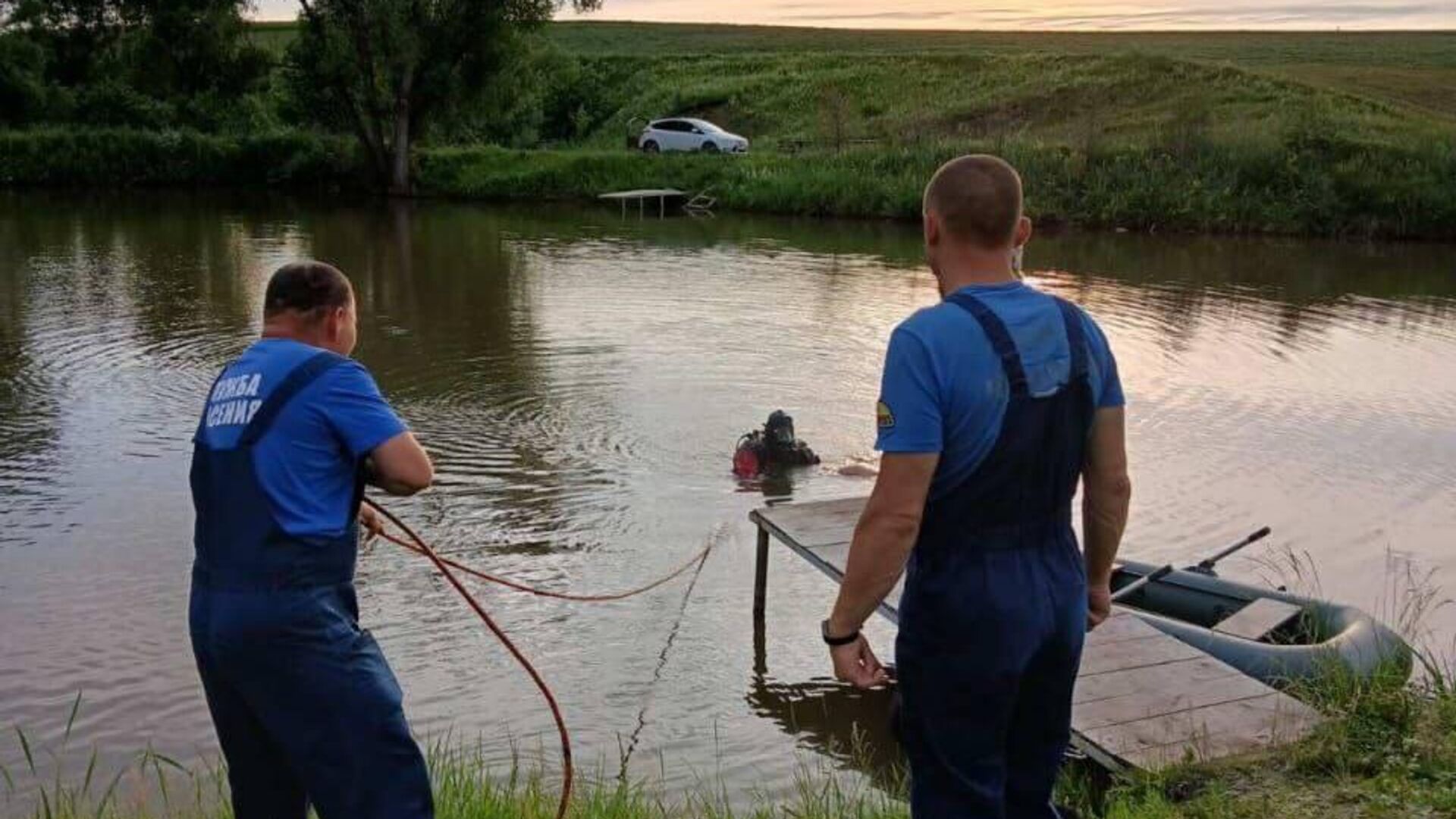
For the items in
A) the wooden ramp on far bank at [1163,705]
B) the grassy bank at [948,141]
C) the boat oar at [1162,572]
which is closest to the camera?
the wooden ramp on far bank at [1163,705]

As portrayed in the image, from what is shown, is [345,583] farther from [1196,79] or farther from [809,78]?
[809,78]

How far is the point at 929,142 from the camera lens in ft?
125

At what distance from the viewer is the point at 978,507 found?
3334 millimetres

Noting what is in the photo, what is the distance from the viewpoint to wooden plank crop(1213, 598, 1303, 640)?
7215mm

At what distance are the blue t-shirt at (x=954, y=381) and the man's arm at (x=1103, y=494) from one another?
305 millimetres

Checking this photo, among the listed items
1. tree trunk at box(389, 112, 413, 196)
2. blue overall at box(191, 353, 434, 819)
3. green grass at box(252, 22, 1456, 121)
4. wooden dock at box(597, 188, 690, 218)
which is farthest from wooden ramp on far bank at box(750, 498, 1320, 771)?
green grass at box(252, 22, 1456, 121)

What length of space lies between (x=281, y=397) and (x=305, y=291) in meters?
0.34

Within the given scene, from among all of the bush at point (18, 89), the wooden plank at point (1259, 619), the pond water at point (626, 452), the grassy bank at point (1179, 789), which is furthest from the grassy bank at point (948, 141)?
the grassy bank at point (1179, 789)

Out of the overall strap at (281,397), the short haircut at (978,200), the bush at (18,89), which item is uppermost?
the bush at (18,89)

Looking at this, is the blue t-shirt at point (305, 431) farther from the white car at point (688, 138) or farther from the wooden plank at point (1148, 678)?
the white car at point (688, 138)

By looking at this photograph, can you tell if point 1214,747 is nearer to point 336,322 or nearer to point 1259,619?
point 1259,619

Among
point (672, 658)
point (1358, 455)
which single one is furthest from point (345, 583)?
point (1358, 455)

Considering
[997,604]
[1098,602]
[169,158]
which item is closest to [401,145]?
[169,158]

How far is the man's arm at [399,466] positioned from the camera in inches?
143
